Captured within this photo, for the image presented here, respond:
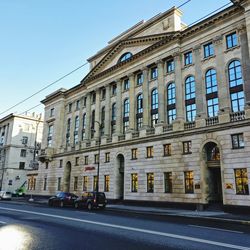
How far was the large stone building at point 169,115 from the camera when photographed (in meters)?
25.5

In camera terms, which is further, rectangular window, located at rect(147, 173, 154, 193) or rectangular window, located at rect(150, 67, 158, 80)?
rectangular window, located at rect(150, 67, 158, 80)

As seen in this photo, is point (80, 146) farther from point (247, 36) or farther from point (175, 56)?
point (247, 36)

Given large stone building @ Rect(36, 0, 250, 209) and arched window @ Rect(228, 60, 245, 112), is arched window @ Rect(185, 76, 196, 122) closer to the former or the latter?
large stone building @ Rect(36, 0, 250, 209)

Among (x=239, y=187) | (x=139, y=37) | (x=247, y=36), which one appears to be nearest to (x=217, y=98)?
(x=247, y=36)

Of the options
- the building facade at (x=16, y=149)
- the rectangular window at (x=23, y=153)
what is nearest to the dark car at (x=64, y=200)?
the building facade at (x=16, y=149)

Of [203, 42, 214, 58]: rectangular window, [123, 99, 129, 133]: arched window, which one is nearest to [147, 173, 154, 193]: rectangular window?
[123, 99, 129, 133]: arched window

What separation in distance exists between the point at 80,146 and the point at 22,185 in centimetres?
3244

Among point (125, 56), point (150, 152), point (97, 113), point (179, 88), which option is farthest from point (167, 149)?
point (125, 56)

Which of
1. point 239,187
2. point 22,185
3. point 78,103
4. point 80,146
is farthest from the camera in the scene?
point 22,185

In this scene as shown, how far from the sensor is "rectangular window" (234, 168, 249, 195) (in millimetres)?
22711

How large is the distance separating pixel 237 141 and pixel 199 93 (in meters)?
7.58

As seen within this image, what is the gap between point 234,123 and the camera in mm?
24234

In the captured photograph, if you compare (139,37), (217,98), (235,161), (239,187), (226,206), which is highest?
(139,37)

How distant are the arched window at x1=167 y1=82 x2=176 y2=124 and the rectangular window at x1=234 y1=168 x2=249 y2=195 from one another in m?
10.6
